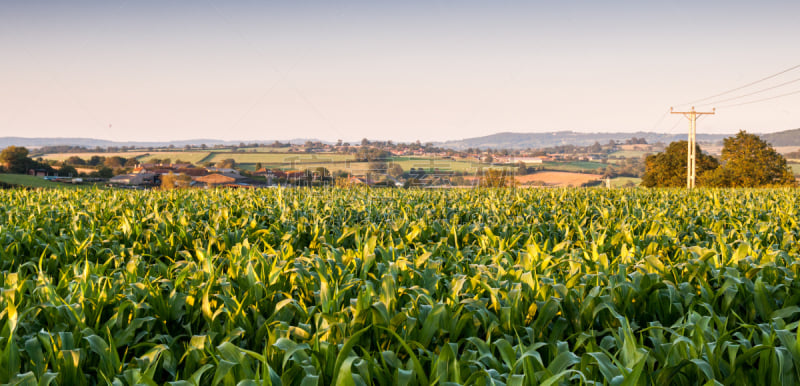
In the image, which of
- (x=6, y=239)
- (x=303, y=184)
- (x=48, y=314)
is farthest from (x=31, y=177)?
(x=48, y=314)

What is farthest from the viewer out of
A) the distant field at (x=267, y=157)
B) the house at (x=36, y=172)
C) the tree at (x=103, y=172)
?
the house at (x=36, y=172)

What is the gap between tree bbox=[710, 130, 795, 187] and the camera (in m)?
58.0

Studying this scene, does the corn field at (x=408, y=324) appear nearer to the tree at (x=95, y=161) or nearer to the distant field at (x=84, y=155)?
the tree at (x=95, y=161)

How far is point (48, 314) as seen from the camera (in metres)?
2.32

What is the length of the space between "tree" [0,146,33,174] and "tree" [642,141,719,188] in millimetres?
69567

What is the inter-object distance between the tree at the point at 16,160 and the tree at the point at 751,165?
236ft

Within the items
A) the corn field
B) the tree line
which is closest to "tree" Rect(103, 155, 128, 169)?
the corn field

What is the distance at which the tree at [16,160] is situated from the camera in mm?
35969

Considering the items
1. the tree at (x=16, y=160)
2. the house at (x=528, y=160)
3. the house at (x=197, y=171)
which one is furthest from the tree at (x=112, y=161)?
the house at (x=528, y=160)

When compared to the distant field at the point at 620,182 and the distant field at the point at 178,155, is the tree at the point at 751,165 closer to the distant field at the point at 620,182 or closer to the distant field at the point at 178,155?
the distant field at the point at 620,182

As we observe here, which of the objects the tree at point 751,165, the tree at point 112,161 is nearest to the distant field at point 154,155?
the tree at point 112,161

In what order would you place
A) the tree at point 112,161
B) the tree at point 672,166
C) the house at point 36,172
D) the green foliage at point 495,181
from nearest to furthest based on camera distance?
1. the green foliage at point 495,181
2. the house at point 36,172
3. the tree at point 112,161
4. the tree at point 672,166

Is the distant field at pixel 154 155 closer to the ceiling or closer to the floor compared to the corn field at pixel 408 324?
closer to the ceiling

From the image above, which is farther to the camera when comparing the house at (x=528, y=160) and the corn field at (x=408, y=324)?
the house at (x=528, y=160)
